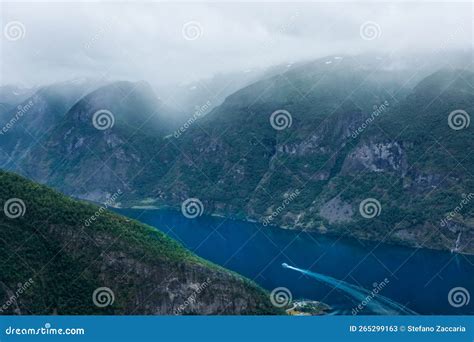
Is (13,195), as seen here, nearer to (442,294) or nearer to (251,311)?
(251,311)

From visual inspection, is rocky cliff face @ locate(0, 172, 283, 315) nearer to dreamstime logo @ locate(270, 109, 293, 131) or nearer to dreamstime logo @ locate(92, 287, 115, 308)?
A: dreamstime logo @ locate(92, 287, 115, 308)

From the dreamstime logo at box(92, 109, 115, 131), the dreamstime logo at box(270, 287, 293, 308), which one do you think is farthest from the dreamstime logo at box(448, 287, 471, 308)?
the dreamstime logo at box(92, 109, 115, 131)

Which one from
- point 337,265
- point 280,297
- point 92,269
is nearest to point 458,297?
point 337,265

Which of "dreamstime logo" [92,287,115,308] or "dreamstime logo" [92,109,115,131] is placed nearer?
"dreamstime logo" [92,287,115,308]

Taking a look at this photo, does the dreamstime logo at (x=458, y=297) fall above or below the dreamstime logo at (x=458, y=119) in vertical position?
below
